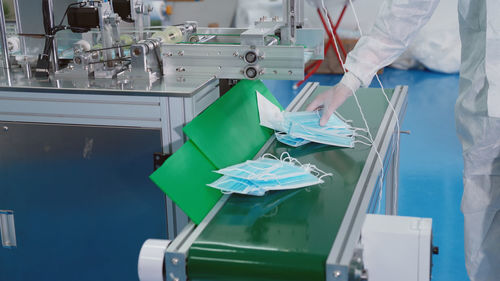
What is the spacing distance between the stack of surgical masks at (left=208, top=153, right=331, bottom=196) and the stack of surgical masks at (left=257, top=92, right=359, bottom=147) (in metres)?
0.18

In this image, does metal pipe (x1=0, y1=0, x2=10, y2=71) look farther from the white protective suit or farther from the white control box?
the white control box

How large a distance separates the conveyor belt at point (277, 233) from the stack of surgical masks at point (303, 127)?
0.15m

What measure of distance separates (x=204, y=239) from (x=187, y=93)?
50 centimetres

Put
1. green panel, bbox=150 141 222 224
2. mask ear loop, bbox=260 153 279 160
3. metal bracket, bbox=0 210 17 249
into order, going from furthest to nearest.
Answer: metal bracket, bbox=0 210 17 249 < mask ear loop, bbox=260 153 279 160 < green panel, bbox=150 141 222 224

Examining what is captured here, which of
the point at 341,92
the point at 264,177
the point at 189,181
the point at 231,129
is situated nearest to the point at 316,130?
the point at 341,92

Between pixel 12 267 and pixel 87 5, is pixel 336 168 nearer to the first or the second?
pixel 87 5

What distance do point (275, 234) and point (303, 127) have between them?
0.54 m

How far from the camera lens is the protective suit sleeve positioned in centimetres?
144

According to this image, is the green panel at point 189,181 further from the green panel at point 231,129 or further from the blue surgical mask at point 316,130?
the blue surgical mask at point 316,130

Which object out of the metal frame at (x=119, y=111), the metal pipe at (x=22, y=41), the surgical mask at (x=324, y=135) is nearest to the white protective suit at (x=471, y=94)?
the surgical mask at (x=324, y=135)

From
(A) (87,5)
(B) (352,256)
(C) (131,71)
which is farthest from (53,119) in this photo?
(B) (352,256)

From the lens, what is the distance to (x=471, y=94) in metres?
1.49

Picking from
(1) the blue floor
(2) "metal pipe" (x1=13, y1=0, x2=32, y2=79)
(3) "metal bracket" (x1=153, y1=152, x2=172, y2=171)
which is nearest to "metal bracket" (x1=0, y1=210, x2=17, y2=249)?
(2) "metal pipe" (x1=13, y1=0, x2=32, y2=79)

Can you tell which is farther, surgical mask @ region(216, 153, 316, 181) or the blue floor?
the blue floor
